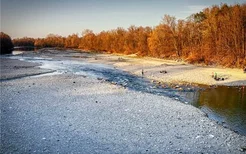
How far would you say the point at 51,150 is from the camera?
12.1m

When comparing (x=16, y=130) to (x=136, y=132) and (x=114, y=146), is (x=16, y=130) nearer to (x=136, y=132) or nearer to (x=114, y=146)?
(x=114, y=146)

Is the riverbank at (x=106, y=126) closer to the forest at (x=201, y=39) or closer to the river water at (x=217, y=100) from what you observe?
the river water at (x=217, y=100)

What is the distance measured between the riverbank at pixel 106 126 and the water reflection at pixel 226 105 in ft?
5.19

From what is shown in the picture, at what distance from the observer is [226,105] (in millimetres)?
22625

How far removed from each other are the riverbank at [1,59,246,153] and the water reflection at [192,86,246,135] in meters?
1.58

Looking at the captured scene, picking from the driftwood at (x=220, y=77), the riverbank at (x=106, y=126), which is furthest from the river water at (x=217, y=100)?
the driftwood at (x=220, y=77)

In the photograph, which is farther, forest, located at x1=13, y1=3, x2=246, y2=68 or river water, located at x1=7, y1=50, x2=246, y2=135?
forest, located at x1=13, y1=3, x2=246, y2=68

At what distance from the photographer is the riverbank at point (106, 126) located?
1266cm

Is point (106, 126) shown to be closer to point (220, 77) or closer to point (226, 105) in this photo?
point (226, 105)

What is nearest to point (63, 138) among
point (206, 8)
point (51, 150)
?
point (51, 150)

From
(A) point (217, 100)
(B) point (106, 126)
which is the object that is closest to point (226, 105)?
(A) point (217, 100)

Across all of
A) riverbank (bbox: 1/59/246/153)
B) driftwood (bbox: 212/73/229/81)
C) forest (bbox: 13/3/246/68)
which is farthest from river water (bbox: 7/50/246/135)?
forest (bbox: 13/3/246/68)

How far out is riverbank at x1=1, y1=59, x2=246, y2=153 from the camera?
41.5 feet

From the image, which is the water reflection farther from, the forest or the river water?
the forest
